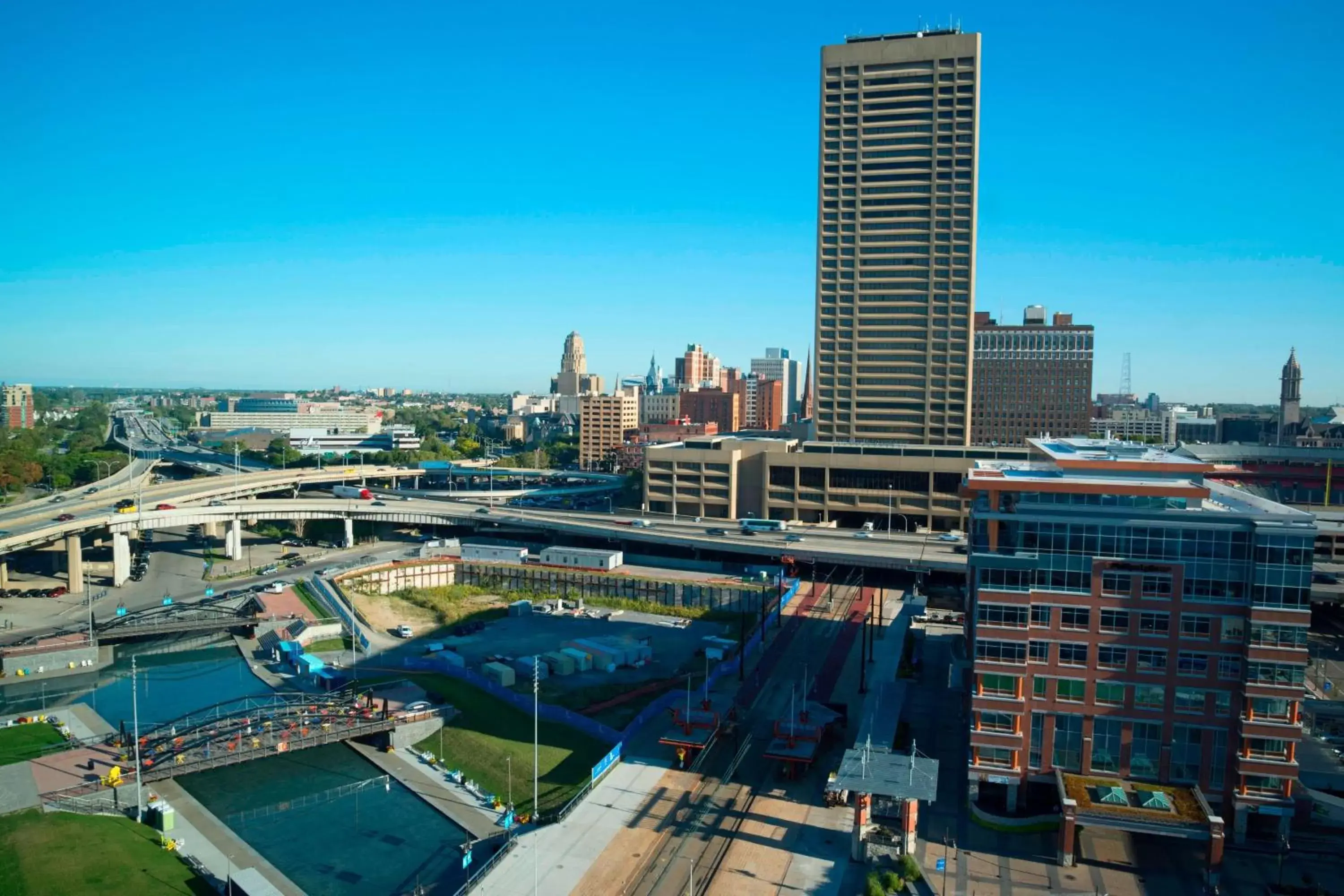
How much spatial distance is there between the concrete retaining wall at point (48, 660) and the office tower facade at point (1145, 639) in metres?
73.6

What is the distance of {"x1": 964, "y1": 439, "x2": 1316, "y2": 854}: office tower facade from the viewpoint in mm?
42938

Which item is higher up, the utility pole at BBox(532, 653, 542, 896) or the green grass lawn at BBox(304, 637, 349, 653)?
the utility pole at BBox(532, 653, 542, 896)

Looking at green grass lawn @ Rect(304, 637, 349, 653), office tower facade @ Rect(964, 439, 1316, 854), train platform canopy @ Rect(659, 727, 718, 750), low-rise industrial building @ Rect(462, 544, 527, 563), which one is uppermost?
office tower facade @ Rect(964, 439, 1316, 854)

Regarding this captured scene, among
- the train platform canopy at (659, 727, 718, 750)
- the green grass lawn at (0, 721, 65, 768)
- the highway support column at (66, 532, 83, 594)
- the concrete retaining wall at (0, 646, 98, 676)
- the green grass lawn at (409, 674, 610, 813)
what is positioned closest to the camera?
A: the green grass lawn at (409, 674, 610, 813)

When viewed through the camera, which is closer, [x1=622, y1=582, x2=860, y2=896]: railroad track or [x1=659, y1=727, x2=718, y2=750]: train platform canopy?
[x1=622, y1=582, x2=860, y2=896]: railroad track

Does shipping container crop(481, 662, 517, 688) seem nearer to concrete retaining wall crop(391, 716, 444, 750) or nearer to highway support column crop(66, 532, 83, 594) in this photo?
concrete retaining wall crop(391, 716, 444, 750)

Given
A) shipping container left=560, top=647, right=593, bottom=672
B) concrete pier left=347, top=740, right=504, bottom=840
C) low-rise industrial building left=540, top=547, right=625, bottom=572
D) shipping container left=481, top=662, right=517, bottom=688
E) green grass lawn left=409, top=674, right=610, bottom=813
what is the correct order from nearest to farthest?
concrete pier left=347, top=740, right=504, bottom=840, green grass lawn left=409, top=674, right=610, bottom=813, shipping container left=481, top=662, right=517, bottom=688, shipping container left=560, top=647, right=593, bottom=672, low-rise industrial building left=540, top=547, right=625, bottom=572

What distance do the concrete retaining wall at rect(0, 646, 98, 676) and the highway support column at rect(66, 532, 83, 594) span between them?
1129 inches

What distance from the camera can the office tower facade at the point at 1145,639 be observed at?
4294 cm

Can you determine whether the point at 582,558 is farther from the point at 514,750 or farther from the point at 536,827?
the point at 536,827

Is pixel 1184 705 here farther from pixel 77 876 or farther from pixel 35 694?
pixel 35 694

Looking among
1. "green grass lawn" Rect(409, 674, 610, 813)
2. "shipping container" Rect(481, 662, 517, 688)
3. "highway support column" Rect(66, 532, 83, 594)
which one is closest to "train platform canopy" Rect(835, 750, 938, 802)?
"green grass lawn" Rect(409, 674, 610, 813)

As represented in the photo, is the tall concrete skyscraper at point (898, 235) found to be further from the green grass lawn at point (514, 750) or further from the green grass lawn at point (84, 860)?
the green grass lawn at point (84, 860)

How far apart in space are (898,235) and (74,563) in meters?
115
